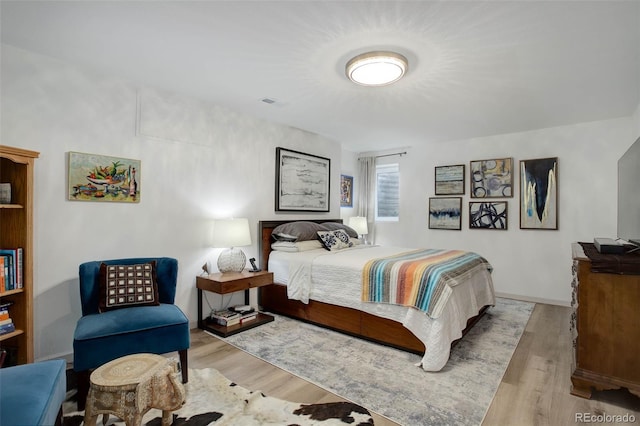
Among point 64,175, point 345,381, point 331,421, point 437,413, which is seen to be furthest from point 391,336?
point 64,175

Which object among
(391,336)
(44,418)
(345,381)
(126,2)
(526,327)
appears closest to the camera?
(44,418)

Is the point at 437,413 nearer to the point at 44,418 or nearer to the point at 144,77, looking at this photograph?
the point at 44,418

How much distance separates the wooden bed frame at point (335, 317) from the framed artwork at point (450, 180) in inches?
81.8

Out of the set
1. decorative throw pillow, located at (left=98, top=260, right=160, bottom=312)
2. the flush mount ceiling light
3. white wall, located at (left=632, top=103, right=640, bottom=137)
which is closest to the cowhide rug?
decorative throw pillow, located at (left=98, top=260, right=160, bottom=312)

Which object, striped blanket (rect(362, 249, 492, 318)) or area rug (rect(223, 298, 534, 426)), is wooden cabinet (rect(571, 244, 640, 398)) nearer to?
area rug (rect(223, 298, 534, 426))

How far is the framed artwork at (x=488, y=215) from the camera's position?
15.4 ft

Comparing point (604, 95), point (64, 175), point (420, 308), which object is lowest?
point (420, 308)

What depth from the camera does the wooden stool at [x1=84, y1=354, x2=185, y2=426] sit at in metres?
1.53

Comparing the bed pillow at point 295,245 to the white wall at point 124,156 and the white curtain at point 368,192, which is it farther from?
the white curtain at point 368,192

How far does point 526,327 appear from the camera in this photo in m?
3.41

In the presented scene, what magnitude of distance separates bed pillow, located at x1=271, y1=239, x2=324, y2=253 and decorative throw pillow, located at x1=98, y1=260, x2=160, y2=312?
1617 mm

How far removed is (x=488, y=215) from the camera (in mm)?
4816

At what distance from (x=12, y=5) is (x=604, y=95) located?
4.82 metres

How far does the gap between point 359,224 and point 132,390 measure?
4443 mm
